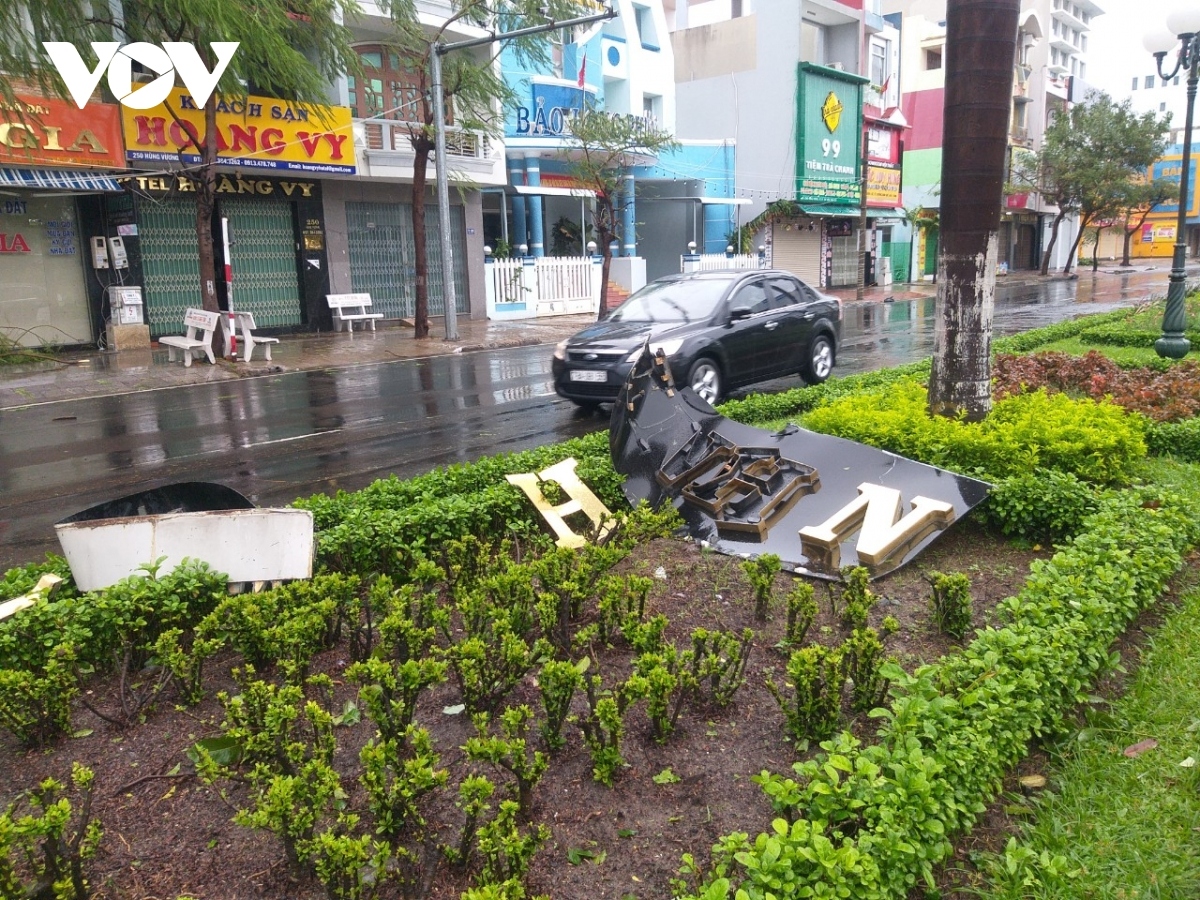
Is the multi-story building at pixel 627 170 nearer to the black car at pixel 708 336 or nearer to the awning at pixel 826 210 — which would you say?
the awning at pixel 826 210

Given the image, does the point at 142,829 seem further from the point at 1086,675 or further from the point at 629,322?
the point at 629,322

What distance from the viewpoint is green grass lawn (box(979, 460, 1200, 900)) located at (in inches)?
111

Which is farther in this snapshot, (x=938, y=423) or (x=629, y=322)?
(x=629, y=322)

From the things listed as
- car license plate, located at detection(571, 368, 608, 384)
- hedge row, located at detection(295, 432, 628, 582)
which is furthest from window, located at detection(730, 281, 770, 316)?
hedge row, located at detection(295, 432, 628, 582)

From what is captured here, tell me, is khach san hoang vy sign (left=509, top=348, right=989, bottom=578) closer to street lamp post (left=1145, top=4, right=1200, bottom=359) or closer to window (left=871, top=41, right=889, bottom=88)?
street lamp post (left=1145, top=4, right=1200, bottom=359)

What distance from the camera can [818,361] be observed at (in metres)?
13.0

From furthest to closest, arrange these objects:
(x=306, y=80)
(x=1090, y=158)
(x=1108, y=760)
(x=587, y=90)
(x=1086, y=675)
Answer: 1. (x=1090, y=158)
2. (x=587, y=90)
3. (x=306, y=80)
4. (x=1086, y=675)
5. (x=1108, y=760)

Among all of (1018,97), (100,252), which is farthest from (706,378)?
(1018,97)

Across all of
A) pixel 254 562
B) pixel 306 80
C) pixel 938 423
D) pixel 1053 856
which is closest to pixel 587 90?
pixel 306 80

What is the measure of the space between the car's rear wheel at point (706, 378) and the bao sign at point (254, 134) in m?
11.0

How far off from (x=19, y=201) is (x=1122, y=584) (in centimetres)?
1921

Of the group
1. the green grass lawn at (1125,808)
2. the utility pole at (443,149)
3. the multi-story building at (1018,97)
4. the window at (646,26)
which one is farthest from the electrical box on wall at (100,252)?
the multi-story building at (1018,97)

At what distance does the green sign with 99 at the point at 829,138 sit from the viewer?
1448 inches

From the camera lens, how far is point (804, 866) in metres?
2.61
